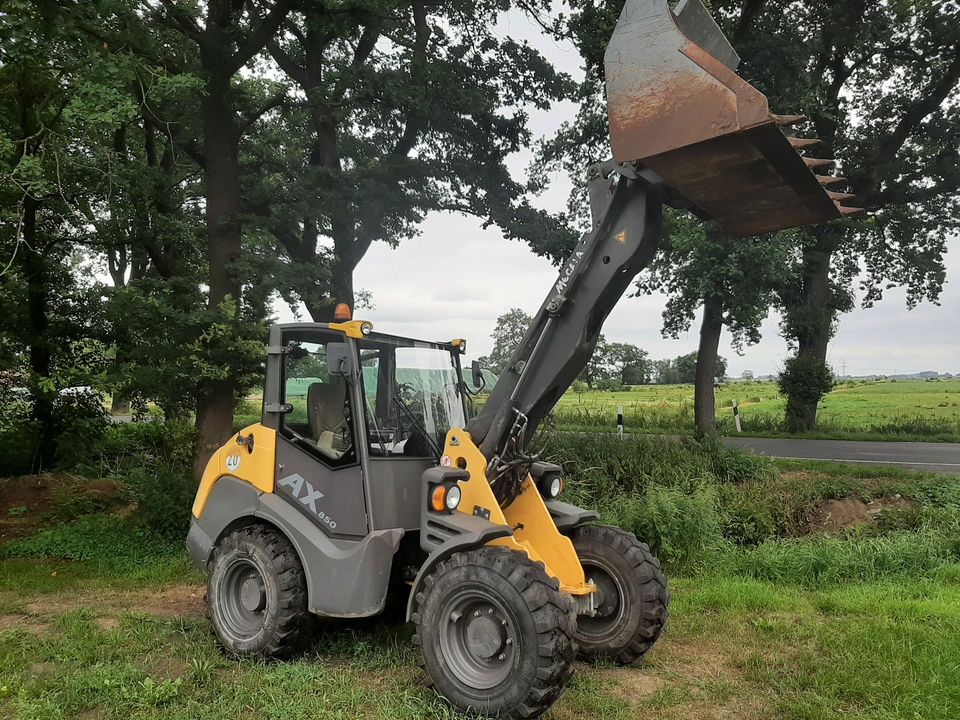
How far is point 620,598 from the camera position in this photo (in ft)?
16.0

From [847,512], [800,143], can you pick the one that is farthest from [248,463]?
[847,512]

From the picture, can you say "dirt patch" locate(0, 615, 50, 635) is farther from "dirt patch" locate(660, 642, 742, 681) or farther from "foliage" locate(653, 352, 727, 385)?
"foliage" locate(653, 352, 727, 385)

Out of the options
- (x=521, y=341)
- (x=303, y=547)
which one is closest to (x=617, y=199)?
(x=521, y=341)

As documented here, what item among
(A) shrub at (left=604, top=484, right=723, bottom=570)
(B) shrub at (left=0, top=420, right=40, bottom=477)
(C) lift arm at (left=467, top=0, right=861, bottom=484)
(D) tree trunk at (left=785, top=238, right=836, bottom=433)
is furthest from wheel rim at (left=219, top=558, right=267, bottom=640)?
(D) tree trunk at (left=785, top=238, right=836, bottom=433)

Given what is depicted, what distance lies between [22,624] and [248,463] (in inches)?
100

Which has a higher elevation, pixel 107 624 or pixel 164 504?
pixel 164 504

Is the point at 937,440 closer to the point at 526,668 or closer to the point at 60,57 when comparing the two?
the point at 526,668

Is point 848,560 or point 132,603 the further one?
point 848,560

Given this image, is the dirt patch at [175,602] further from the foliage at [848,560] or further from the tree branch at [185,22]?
the tree branch at [185,22]

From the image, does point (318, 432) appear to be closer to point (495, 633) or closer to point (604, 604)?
point (495, 633)

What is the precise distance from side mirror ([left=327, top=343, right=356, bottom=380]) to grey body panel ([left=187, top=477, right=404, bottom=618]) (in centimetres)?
106

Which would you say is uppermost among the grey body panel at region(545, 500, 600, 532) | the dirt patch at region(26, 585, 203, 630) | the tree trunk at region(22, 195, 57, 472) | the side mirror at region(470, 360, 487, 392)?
the tree trunk at region(22, 195, 57, 472)

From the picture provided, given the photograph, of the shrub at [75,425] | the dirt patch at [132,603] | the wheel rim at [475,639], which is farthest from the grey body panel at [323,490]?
the shrub at [75,425]

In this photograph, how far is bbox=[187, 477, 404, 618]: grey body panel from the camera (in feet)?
14.6
